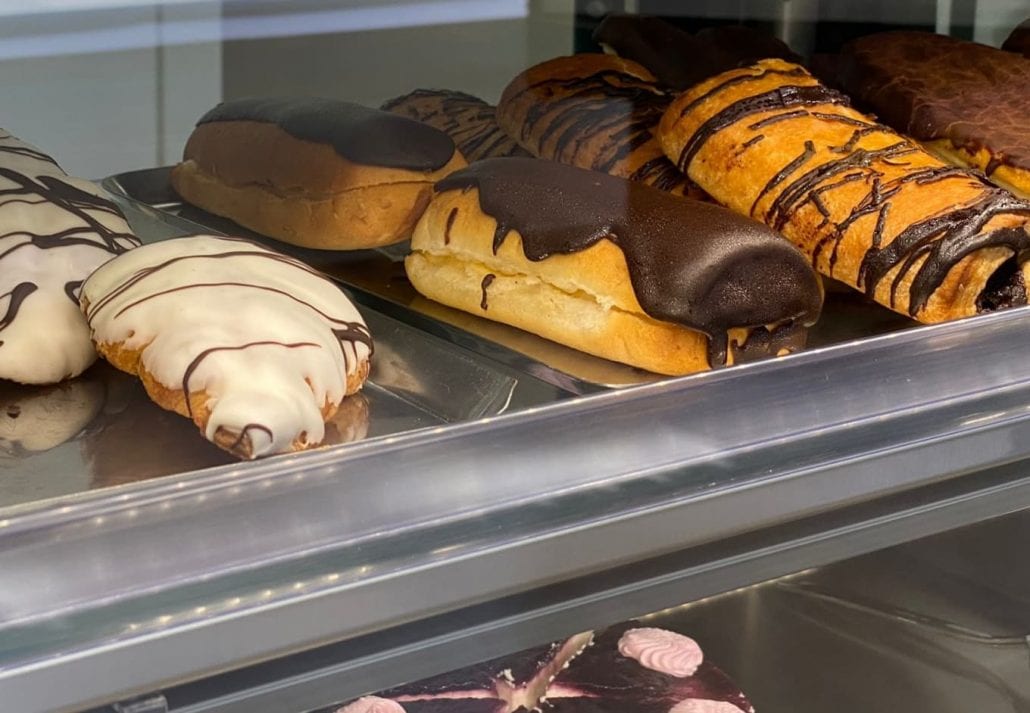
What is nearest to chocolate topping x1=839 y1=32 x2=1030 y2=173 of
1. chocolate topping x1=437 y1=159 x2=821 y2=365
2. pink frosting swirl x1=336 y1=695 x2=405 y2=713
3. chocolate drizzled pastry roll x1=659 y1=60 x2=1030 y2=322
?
chocolate drizzled pastry roll x1=659 y1=60 x2=1030 y2=322

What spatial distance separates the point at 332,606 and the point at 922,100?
97 cm

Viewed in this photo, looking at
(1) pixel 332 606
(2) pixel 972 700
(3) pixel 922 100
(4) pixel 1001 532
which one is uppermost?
(3) pixel 922 100

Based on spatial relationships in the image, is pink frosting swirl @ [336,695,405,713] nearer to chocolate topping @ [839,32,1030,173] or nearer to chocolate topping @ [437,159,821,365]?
chocolate topping @ [437,159,821,365]

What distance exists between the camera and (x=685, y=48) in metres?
1.40

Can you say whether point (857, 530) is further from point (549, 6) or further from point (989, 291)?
point (549, 6)

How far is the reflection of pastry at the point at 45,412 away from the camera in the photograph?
0.84 m

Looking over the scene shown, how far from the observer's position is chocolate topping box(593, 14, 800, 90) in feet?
4.35

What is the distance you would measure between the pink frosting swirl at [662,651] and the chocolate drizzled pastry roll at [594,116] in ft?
1.39

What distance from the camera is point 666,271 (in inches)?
41.7

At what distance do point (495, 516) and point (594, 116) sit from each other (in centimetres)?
60

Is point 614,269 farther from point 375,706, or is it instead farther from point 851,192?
point 375,706

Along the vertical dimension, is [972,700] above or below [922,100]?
below

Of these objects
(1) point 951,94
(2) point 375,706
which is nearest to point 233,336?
(2) point 375,706

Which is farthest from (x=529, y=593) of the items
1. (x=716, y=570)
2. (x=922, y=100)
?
(x=922, y=100)
